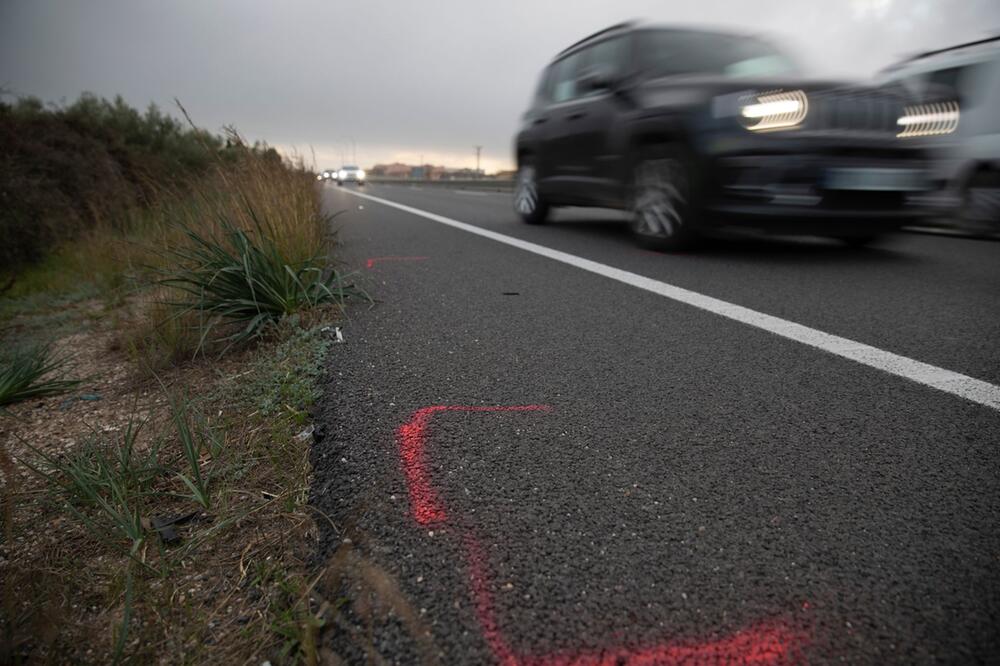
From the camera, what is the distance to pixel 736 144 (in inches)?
172

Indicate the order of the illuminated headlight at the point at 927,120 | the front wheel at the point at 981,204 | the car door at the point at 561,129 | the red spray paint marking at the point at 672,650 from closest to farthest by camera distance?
the red spray paint marking at the point at 672,650
the illuminated headlight at the point at 927,120
the front wheel at the point at 981,204
the car door at the point at 561,129

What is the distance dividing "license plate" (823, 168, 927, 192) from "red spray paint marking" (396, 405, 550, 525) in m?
3.44

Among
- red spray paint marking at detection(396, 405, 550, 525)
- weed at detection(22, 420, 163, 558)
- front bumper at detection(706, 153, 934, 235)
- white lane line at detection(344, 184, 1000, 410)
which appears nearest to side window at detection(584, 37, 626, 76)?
front bumper at detection(706, 153, 934, 235)

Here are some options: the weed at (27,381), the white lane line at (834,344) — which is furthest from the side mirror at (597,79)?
the weed at (27,381)

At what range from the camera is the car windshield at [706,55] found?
17.1 ft

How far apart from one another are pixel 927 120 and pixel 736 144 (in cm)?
160

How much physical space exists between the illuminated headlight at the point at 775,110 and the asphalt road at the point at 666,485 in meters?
1.84

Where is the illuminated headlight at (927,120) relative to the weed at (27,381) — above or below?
above

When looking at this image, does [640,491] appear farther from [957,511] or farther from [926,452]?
[926,452]

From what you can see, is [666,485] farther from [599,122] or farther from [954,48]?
[954,48]

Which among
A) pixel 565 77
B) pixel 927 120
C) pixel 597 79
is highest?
pixel 565 77

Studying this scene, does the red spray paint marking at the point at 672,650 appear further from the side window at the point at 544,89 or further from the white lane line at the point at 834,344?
the side window at the point at 544,89

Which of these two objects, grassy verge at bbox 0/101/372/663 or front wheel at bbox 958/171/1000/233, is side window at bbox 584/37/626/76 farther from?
front wheel at bbox 958/171/1000/233

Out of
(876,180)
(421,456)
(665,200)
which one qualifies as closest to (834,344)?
(421,456)
